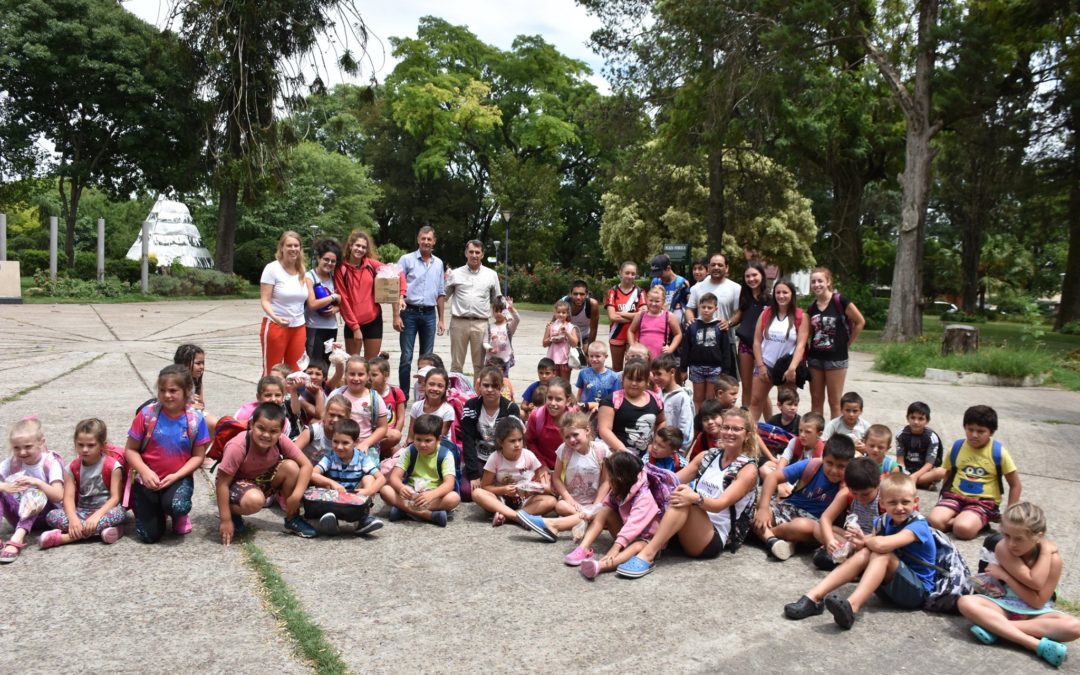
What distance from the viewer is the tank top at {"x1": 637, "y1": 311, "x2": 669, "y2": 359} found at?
A: 7797 millimetres

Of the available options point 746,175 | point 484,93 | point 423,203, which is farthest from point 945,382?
point 423,203

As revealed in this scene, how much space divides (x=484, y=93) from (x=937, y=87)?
87.6ft

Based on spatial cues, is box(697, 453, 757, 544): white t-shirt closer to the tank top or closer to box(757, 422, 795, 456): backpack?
box(757, 422, 795, 456): backpack

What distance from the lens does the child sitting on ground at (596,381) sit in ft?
21.3

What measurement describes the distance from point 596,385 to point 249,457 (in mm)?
2669

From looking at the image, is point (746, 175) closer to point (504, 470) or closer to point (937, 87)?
point (937, 87)

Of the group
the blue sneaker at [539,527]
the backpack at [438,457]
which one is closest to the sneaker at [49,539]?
the backpack at [438,457]

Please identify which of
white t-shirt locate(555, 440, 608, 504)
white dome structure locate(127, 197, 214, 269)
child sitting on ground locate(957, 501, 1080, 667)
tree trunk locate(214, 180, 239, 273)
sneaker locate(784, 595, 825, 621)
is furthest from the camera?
white dome structure locate(127, 197, 214, 269)

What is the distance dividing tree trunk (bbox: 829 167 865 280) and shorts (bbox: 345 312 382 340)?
2343 cm

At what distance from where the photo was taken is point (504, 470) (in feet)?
18.0

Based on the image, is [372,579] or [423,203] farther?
[423,203]

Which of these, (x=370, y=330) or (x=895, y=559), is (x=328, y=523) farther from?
(x=370, y=330)

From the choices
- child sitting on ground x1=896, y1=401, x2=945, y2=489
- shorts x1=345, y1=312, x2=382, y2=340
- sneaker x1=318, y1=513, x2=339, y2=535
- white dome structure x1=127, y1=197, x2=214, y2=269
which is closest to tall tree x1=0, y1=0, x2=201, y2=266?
white dome structure x1=127, y1=197, x2=214, y2=269

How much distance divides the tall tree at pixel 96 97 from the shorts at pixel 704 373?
2540 centimetres
